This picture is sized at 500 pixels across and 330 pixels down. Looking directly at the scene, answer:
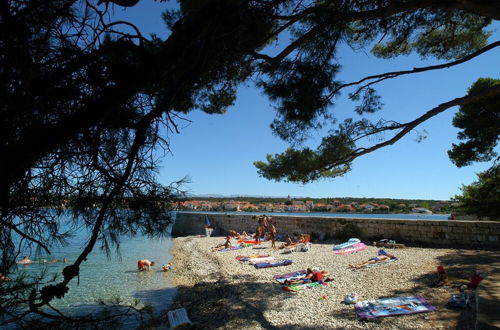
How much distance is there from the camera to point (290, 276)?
296 inches

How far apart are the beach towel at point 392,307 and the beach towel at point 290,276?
7.75 ft

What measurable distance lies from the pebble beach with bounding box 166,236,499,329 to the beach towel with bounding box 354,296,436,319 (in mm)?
93

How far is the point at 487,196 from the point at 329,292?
4.30 m

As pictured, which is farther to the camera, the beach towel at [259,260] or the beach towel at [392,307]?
the beach towel at [259,260]

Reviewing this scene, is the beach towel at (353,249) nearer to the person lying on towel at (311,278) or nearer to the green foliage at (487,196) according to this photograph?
the person lying on towel at (311,278)

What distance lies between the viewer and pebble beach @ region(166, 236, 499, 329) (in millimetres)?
4410

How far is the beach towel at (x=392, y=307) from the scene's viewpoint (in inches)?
175

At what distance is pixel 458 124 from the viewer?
861 centimetres

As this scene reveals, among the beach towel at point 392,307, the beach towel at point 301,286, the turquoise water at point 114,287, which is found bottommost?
the turquoise water at point 114,287

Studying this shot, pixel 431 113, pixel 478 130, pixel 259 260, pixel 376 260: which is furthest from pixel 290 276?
pixel 478 130

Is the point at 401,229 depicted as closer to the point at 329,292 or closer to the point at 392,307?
the point at 329,292

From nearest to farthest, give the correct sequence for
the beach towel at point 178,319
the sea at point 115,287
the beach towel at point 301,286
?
the beach towel at point 178,319 → the beach towel at point 301,286 → the sea at point 115,287

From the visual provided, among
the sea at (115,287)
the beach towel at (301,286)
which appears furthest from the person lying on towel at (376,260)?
the sea at (115,287)

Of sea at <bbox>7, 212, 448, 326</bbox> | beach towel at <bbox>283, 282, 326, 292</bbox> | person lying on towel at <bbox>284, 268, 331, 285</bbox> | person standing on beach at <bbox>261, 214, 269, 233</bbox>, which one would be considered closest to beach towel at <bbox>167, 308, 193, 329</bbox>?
sea at <bbox>7, 212, 448, 326</bbox>
